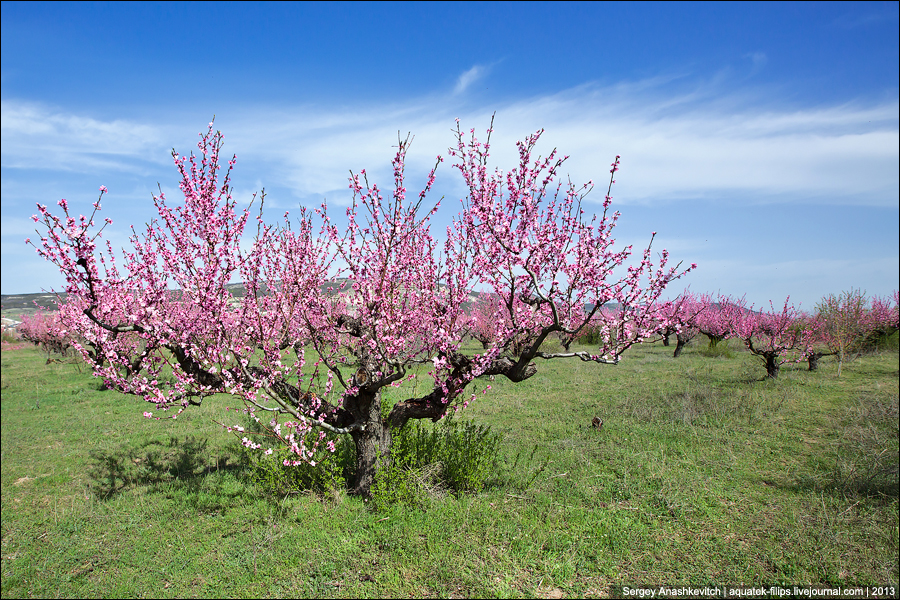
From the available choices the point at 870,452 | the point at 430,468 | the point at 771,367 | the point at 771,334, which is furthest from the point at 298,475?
the point at 771,334

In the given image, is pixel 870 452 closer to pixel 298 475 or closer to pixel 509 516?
pixel 509 516

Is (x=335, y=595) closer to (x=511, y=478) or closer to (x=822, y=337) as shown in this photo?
(x=511, y=478)

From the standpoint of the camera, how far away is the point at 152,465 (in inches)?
345

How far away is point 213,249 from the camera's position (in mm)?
5750

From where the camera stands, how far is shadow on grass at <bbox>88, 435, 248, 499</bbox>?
26.1 ft

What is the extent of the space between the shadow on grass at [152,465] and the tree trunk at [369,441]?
3007mm

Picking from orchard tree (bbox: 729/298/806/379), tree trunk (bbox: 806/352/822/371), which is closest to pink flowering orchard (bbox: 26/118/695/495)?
orchard tree (bbox: 729/298/806/379)

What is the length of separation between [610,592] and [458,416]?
705 centimetres

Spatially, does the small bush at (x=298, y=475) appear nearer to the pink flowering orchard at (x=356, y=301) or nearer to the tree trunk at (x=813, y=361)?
the pink flowering orchard at (x=356, y=301)

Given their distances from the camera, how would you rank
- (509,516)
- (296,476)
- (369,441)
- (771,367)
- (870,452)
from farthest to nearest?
(771,367) → (870,452) → (296,476) → (369,441) → (509,516)

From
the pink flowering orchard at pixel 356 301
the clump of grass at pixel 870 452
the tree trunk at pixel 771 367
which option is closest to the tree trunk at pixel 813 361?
the tree trunk at pixel 771 367

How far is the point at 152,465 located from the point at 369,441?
5009mm

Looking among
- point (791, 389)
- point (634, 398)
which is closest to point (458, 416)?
point (634, 398)

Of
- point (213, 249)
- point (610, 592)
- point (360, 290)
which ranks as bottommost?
point (610, 592)
